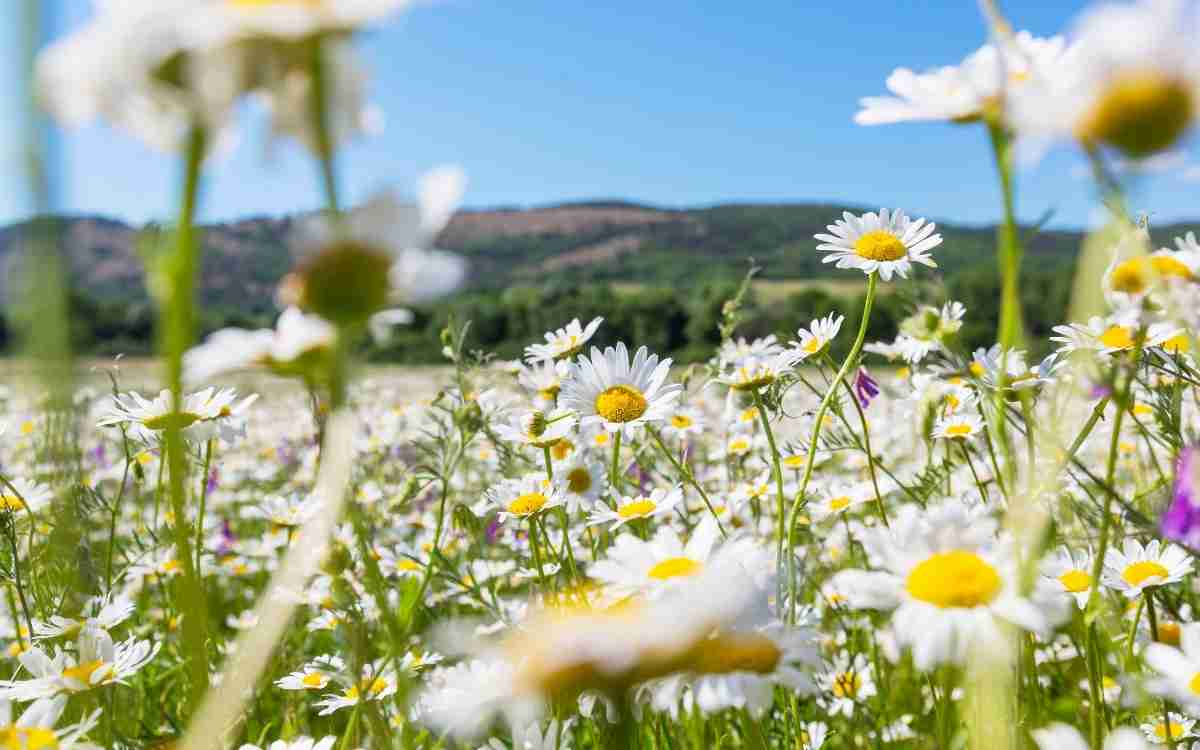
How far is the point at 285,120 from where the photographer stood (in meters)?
0.39

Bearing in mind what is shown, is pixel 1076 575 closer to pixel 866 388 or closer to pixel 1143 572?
pixel 1143 572

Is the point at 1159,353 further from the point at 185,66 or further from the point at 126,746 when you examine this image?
the point at 126,746

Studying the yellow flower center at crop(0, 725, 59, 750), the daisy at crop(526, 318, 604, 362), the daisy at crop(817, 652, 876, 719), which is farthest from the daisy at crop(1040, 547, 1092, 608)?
the yellow flower center at crop(0, 725, 59, 750)

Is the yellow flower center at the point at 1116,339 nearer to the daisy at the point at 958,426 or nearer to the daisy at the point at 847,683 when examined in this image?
the daisy at the point at 958,426

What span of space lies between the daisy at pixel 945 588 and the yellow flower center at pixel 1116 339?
0.50 m

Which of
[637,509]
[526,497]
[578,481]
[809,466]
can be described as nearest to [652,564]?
[809,466]

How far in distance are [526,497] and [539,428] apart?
4.5 inches

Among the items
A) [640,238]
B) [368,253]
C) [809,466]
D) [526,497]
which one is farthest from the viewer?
[640,238]

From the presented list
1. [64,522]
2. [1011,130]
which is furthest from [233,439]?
[1011,130]

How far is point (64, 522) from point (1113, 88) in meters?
0.61

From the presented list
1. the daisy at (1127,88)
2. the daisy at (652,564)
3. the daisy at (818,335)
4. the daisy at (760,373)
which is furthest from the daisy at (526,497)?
the daisy at (1127,88)

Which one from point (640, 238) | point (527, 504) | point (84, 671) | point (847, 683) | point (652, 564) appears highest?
point (640, 238)

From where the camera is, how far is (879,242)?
1.33 m

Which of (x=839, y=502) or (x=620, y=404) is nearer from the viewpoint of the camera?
(x=620, y=404)
